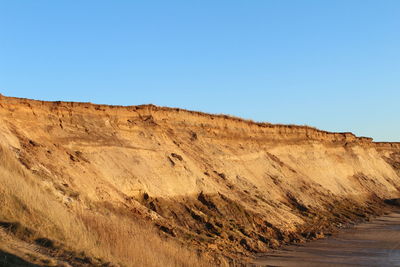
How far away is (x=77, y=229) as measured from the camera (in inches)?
370

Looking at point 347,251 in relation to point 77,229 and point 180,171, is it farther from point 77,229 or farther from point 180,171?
point 77,229

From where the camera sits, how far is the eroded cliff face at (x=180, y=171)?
51.3 ft

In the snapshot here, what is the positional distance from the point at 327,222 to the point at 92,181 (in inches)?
542

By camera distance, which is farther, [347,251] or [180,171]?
[180,171]

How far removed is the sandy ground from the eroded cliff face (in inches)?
39.7

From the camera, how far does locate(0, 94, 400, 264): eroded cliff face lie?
51.3 feet

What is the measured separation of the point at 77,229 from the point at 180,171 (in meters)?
11.1

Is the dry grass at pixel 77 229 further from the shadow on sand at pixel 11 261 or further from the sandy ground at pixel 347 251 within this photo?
the sandy ground at pixel 347 251

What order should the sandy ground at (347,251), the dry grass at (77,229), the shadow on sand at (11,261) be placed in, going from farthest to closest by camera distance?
the sandy ground at (347,251) → the dry grass at (77,229) → the shadow on sand at (11,261)

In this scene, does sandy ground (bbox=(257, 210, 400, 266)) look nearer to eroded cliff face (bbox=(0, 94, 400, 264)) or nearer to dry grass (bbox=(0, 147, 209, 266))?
eroded cliff face (bbox=(0, 94, 400, 264))

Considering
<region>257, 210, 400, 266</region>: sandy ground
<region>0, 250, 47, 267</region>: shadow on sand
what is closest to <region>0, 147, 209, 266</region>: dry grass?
<region>0, 250, 47, 267</region>: shadow on sand

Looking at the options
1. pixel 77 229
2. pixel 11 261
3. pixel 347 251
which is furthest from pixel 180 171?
pixel 11 261

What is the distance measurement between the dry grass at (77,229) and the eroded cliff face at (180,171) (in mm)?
1435

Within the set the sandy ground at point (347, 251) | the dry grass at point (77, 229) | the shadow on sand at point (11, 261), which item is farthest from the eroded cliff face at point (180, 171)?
the shadow on sand at point (11, 261)
